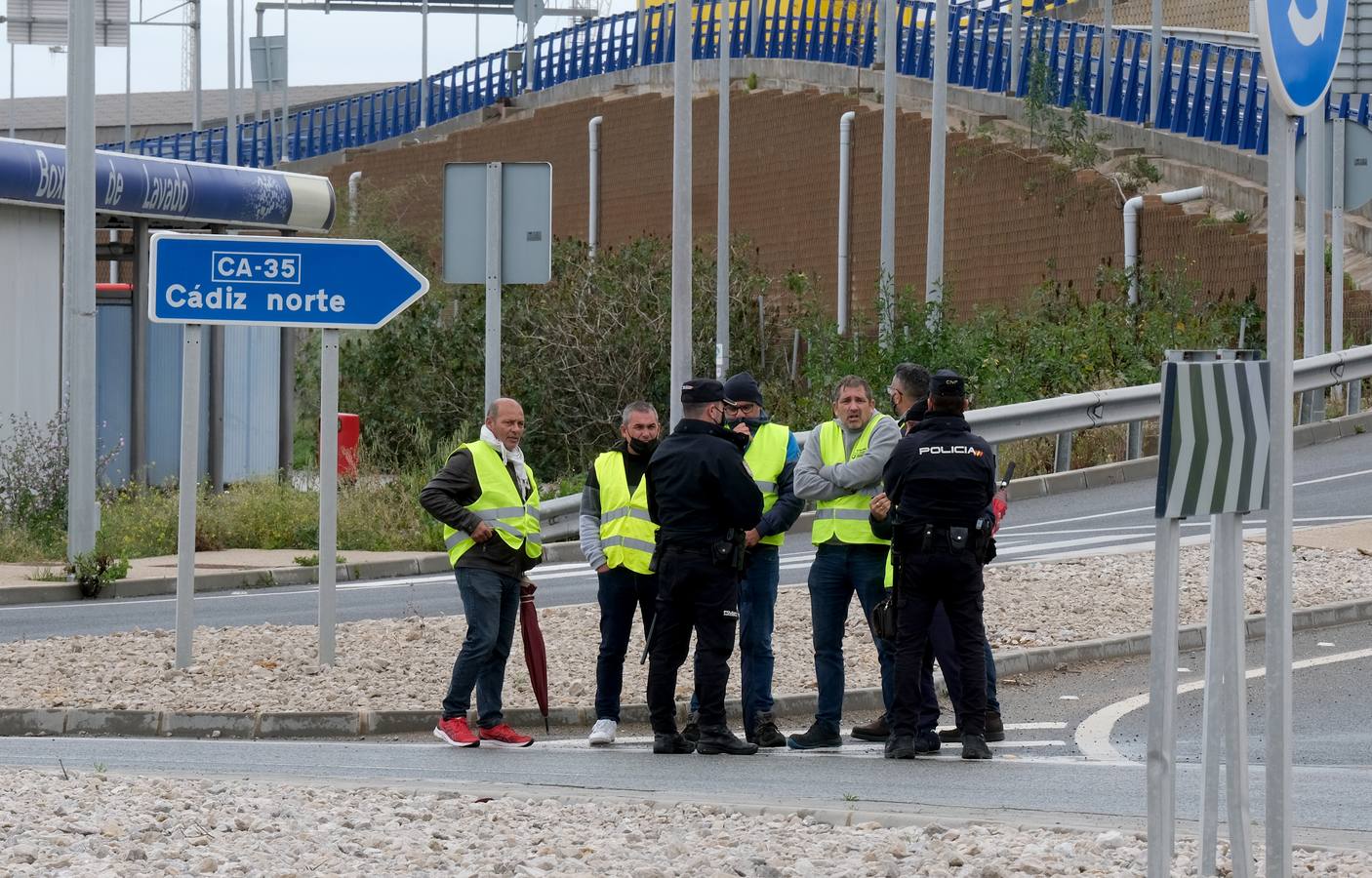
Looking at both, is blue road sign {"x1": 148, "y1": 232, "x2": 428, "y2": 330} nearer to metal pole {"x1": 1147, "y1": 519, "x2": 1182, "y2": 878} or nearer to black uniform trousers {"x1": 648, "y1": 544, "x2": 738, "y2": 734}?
black uniform trousers {"x1": 648, "y1": 544, "x2": 738, "y2": 734}

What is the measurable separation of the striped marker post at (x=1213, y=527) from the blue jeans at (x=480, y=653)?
522cm

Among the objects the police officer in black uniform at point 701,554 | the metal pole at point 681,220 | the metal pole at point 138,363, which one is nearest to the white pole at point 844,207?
the metal pole at point 138,363

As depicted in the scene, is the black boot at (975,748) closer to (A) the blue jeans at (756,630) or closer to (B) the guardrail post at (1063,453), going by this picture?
(A) the blue jeans at (756,630)

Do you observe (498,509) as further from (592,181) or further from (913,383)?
(592,181)

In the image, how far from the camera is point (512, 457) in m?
10.4

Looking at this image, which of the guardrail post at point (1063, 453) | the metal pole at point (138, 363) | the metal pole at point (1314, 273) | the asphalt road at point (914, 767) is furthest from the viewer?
the metal pole at point (138, 363)

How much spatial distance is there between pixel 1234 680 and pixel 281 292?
7.48 meters

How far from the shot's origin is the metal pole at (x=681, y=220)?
18.7 m

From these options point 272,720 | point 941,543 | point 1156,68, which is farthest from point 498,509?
point 1156,68

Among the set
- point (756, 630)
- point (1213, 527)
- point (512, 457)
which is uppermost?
point (1213, 527)

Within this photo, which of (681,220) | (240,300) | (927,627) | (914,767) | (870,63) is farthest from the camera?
(870,63)

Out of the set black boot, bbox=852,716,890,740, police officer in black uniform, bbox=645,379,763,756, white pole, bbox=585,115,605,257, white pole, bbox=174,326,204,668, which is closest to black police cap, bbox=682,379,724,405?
police officer in black uniform, bbox=645,379,763,756

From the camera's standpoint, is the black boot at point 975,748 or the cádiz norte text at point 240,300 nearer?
the black boot at point 975,748

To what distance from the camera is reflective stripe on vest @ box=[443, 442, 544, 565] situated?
10.1 m
